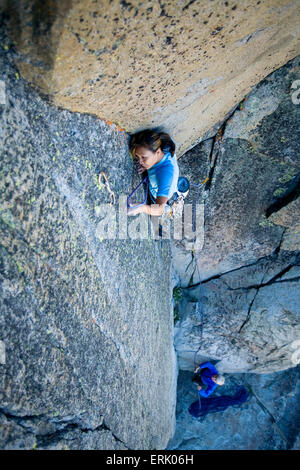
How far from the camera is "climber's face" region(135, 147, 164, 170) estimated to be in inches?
71.1

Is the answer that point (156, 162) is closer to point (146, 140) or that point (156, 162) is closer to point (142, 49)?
point (146, 140)

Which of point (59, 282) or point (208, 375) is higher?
point (59, 282)

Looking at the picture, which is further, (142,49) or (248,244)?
(248,244)

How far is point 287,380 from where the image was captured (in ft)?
19.6

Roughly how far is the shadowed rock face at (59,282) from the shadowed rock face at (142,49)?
0.31ft

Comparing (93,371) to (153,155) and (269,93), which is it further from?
(269,93)

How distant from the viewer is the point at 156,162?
6.54 feet

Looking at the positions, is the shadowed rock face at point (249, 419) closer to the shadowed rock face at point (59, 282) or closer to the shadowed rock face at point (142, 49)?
the shadowed rock face at point (59, 282)

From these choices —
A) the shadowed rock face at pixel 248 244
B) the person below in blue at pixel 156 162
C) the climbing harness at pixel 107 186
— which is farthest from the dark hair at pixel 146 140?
the shadowed rock face at pixel 248 244

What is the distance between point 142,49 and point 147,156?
0.75 metres

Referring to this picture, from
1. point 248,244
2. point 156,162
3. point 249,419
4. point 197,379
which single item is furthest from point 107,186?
point 249,419

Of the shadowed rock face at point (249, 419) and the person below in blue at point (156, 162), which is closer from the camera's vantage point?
the person below in blue at point (156, 162)

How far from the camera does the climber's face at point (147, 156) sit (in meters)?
1.80

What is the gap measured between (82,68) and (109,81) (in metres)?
0.18
